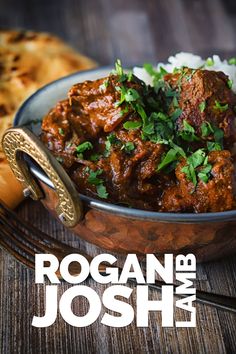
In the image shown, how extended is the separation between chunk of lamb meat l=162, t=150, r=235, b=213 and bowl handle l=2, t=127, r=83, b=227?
0.99ft

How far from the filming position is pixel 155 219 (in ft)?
6.43

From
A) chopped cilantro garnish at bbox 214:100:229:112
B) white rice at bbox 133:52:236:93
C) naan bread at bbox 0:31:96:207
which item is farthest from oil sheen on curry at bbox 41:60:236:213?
naan bread at bbox 0:31:96:207

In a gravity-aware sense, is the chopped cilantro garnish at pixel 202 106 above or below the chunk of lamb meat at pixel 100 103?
below

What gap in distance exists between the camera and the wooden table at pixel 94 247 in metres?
2.03

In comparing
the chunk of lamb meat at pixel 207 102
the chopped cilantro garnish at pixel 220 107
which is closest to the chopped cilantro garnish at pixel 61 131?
the chunk of lamb meat at pixel 207 102

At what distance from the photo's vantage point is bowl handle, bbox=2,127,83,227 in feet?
6.29

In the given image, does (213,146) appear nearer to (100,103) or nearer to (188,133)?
(188,133)

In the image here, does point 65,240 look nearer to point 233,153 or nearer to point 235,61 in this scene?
point 233,153

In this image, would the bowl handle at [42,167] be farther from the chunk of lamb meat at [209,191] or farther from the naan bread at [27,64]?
the naan bread at [27,64]

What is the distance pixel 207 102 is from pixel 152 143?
228 millimetres

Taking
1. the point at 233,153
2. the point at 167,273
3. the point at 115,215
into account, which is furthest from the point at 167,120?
the point at 167,273

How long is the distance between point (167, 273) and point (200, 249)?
19 centimetres

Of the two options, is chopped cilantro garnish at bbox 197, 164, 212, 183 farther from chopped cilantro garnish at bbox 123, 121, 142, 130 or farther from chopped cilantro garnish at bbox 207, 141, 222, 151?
chopped cilantro garnish at bbox 123, 121, 142, 130

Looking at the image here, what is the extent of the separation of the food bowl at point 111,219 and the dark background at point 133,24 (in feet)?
5.00
